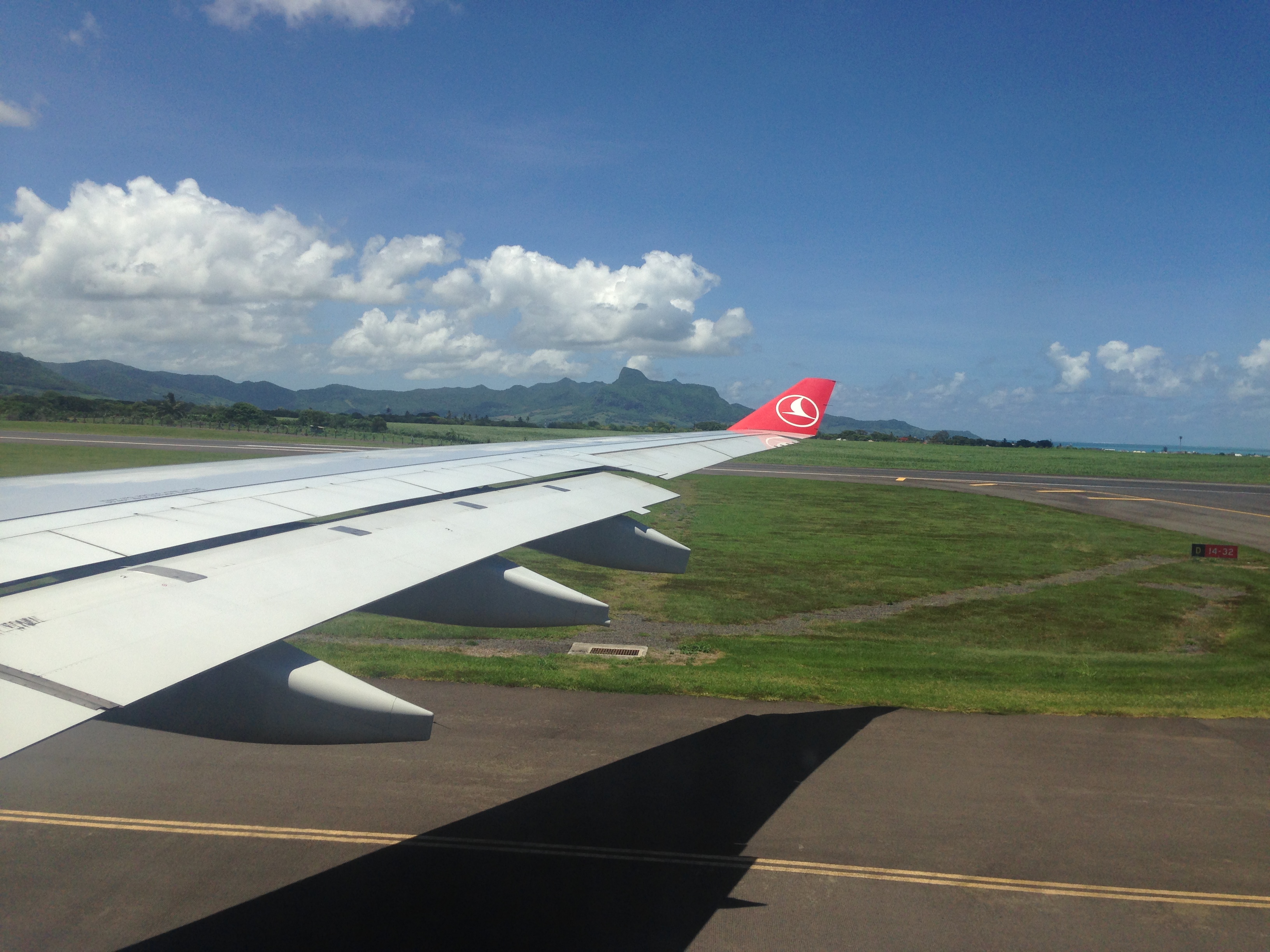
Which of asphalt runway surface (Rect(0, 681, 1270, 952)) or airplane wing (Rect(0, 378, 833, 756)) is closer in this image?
airplane wing (Rect(0, 378, 833, 756))

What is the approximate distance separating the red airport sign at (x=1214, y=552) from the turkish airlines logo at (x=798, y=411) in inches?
589

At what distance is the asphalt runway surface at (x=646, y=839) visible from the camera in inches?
194

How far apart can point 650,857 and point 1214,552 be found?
72.3 ft

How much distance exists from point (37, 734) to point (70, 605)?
960 millimetres

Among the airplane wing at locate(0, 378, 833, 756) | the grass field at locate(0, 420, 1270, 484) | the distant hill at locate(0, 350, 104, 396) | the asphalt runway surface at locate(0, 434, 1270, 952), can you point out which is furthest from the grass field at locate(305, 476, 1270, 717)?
the distant hill at locate(0, 350, 104, 396)

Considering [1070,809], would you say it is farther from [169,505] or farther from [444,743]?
[169,505]

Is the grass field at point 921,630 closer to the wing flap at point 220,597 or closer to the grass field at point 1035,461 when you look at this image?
the wing flap at point 220,597

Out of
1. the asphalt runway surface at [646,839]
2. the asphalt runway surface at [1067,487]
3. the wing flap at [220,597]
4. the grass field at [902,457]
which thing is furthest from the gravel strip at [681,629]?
the grass field at [902,457]

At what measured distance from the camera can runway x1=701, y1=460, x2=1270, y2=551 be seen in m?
27.2

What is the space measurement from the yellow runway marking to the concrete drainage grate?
5.04 metres

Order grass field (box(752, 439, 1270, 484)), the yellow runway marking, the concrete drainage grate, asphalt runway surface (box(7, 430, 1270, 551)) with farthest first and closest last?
1. grass field (box(752, 439, 1270, 484))
2. asphalt runway surface (box(7, 430, 1270, 551))
3. the concrete drainage grate
4. the yellow runway marking

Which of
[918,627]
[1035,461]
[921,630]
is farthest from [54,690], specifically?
[1035,461]

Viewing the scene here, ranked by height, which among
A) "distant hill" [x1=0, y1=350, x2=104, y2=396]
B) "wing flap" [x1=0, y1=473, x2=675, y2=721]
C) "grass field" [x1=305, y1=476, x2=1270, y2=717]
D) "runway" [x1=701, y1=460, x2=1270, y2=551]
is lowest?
"grass field" [x1=305, y1=476, x2=1270, y2=717]

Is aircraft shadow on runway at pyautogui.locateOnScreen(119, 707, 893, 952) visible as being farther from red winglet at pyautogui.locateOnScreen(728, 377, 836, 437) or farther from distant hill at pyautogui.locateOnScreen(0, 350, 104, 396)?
distant hill at pyautogui.locateOnScreen(0, 350, 104, 396)
